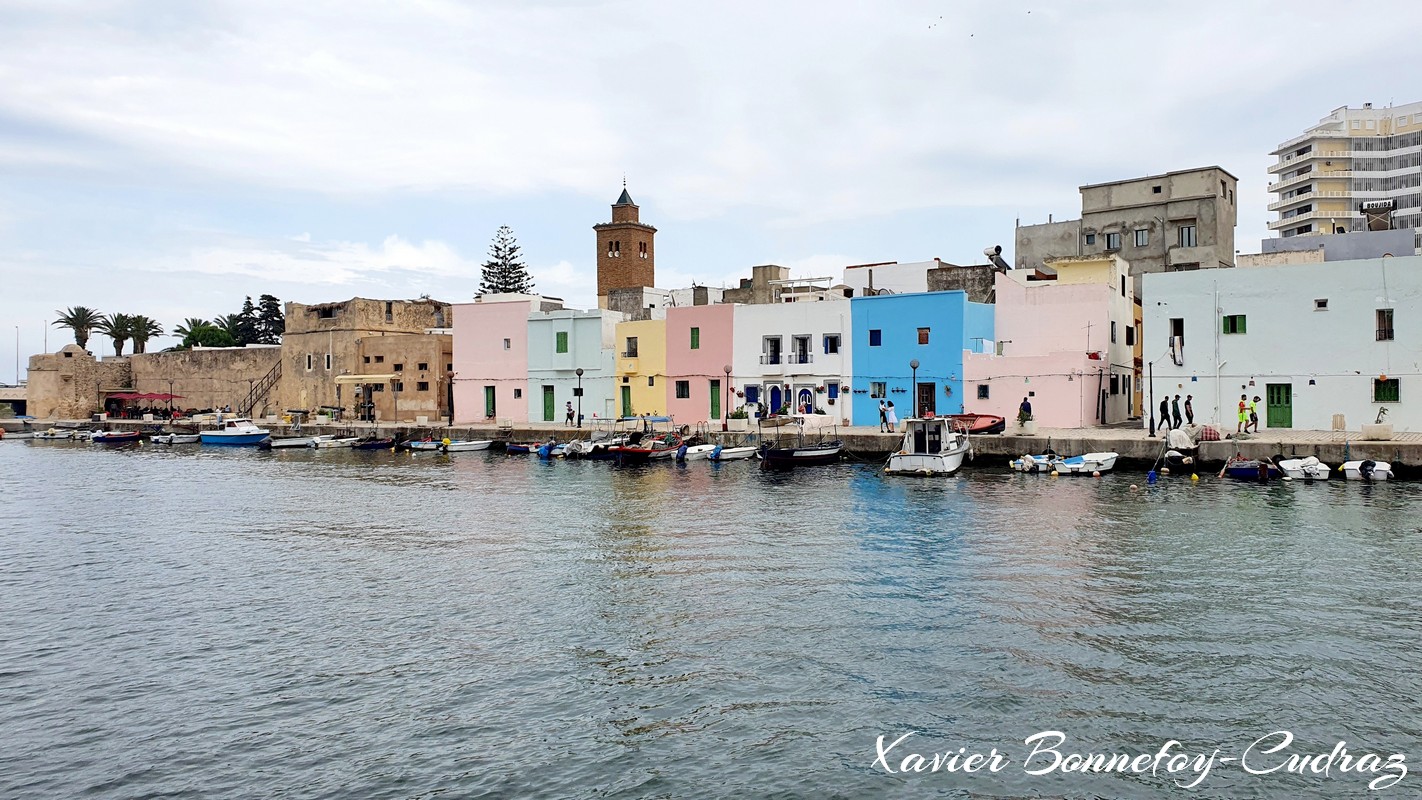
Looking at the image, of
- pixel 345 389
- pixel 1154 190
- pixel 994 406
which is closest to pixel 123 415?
pixel 345 389

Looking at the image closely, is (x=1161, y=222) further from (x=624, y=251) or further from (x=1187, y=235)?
(x=624, y=251)

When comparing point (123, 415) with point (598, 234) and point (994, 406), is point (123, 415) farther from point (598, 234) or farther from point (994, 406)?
point (994, 406)

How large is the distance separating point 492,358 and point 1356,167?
8046cm

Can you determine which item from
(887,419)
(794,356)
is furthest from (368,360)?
(887,419)

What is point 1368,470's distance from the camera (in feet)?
94.5

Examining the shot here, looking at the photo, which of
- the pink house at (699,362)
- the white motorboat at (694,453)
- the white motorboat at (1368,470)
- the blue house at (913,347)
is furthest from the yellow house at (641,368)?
the white motorboat at (1368,470)

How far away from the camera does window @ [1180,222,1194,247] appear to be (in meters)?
52.5

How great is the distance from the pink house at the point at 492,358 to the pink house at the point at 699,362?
8947 millimetres

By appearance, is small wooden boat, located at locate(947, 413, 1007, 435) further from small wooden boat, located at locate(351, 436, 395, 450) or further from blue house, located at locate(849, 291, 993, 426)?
small wooden boat, located at locate(351, 436, 395, 450)

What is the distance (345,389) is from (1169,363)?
157 feet

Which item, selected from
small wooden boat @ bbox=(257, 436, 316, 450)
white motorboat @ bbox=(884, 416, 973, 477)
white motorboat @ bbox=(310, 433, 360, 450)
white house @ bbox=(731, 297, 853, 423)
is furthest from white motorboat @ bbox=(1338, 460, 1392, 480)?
small wooden boat @ bbox=(257, 436, 316, 450)

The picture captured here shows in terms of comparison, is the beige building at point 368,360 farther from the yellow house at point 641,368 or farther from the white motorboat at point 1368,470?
the white motorboat at point 1368,470

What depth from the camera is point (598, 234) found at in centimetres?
7575

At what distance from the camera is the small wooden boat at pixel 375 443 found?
5166 centimetres
